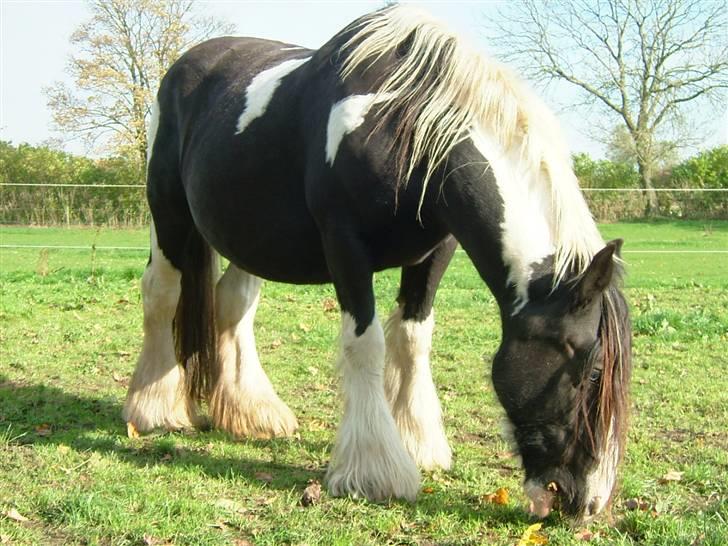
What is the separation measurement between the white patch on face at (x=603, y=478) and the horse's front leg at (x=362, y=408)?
797mm

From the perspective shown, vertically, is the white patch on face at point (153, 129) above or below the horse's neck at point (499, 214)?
above

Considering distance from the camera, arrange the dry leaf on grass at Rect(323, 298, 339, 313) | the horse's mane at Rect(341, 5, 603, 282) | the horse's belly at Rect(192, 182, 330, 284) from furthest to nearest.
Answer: the dry leaf on grass at Rect(323, 298, 339, 313)
the horse's belly at Rect(192, 182, 330, 284)
the horse's mane at Rect(341, 5, 603, 282)

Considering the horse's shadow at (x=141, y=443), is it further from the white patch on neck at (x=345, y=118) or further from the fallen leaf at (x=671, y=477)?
the white patch on neck at (x=345, y=118)

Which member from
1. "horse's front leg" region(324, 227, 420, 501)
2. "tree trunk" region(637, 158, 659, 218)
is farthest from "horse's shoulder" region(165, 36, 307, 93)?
"tree trunk" region(637, 158, 659, 218)

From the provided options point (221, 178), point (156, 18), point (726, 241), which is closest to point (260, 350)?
point (221, 178)

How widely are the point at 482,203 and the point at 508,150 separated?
0.25m

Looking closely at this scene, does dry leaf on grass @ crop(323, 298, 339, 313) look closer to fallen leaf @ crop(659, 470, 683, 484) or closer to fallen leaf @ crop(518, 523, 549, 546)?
fallen leaf @ crop(659, 470, 683, 484)

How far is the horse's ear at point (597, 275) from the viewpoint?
8.51 ft

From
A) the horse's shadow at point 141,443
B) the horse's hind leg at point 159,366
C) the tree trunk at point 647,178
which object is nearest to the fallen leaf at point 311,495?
the horse's shadow at point 141,443

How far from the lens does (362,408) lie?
3424 mm

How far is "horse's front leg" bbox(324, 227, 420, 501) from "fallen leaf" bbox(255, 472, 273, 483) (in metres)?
0.32

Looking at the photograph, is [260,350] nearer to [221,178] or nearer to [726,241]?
[221,178]

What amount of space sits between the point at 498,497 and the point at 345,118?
1755mm

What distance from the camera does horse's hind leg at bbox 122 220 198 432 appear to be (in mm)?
4586
